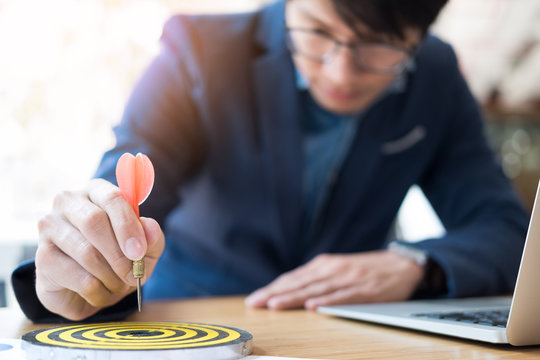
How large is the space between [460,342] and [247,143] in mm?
739

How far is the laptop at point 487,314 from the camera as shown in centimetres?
56

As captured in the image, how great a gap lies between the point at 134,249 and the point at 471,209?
94cm

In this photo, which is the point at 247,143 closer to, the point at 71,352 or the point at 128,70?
the point at 71,352

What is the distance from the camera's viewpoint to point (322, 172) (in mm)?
1322

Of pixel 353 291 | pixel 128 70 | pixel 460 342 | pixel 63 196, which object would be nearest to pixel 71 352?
pixel 63 196

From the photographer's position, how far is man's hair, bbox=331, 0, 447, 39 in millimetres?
1020

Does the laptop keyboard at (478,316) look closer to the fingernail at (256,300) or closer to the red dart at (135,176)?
the fingernail at (256,300)

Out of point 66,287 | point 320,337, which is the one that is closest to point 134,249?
point 66,287

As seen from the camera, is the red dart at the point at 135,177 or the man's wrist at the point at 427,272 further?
the man's wrist at the point at 427,272

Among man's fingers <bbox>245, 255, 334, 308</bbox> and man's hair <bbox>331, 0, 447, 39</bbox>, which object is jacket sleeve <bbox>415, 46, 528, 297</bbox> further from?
man's hair <bbox>331, 0, 447, 39</bbox>

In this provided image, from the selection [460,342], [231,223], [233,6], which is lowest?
[460,342]

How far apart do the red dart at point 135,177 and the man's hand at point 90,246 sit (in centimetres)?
1

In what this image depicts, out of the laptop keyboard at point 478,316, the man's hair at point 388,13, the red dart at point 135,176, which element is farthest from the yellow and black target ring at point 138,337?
the man's hair at point 388,13

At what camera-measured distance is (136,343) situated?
526mm
